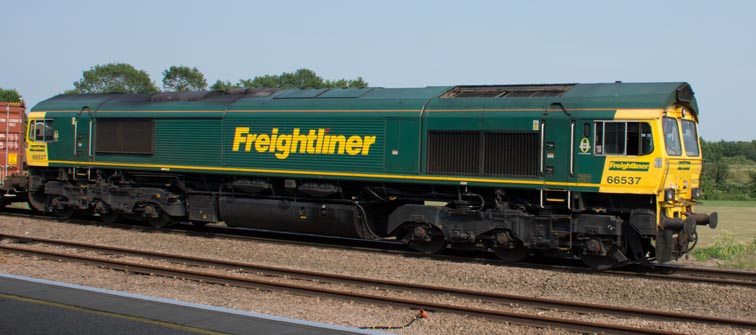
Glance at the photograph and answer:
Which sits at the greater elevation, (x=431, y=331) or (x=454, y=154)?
(x=454, y=154)

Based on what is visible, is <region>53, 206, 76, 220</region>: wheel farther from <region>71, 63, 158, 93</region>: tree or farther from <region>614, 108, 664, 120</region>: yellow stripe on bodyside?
<region>71, 63, 158, 93</region>: tree

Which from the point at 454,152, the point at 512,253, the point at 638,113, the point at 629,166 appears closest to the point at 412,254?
the point at 512,253

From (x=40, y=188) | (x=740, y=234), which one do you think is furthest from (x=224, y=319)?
(x=740, y=234)

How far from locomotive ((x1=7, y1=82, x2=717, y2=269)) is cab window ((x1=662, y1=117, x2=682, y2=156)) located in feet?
0.14

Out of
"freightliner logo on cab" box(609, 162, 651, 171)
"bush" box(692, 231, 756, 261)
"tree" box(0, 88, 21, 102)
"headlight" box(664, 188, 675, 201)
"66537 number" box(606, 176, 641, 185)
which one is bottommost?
"bush" box(692, 231, 756, 261)

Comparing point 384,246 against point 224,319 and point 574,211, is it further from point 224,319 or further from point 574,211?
point 224,319

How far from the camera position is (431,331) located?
9234 millimetres

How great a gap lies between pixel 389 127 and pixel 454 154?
159cm

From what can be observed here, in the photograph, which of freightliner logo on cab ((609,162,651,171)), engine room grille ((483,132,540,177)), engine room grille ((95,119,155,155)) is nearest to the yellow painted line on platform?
engine room grille ((483,132,540,177))

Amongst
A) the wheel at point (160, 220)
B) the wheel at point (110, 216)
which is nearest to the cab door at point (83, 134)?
the wheel at point (110, 216)

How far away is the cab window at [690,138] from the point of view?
13914 millimetres

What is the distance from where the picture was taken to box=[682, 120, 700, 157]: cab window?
13.9 meters

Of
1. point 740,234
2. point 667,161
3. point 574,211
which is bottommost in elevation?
point 740,234

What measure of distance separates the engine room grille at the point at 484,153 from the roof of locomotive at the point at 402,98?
2.03 ft
